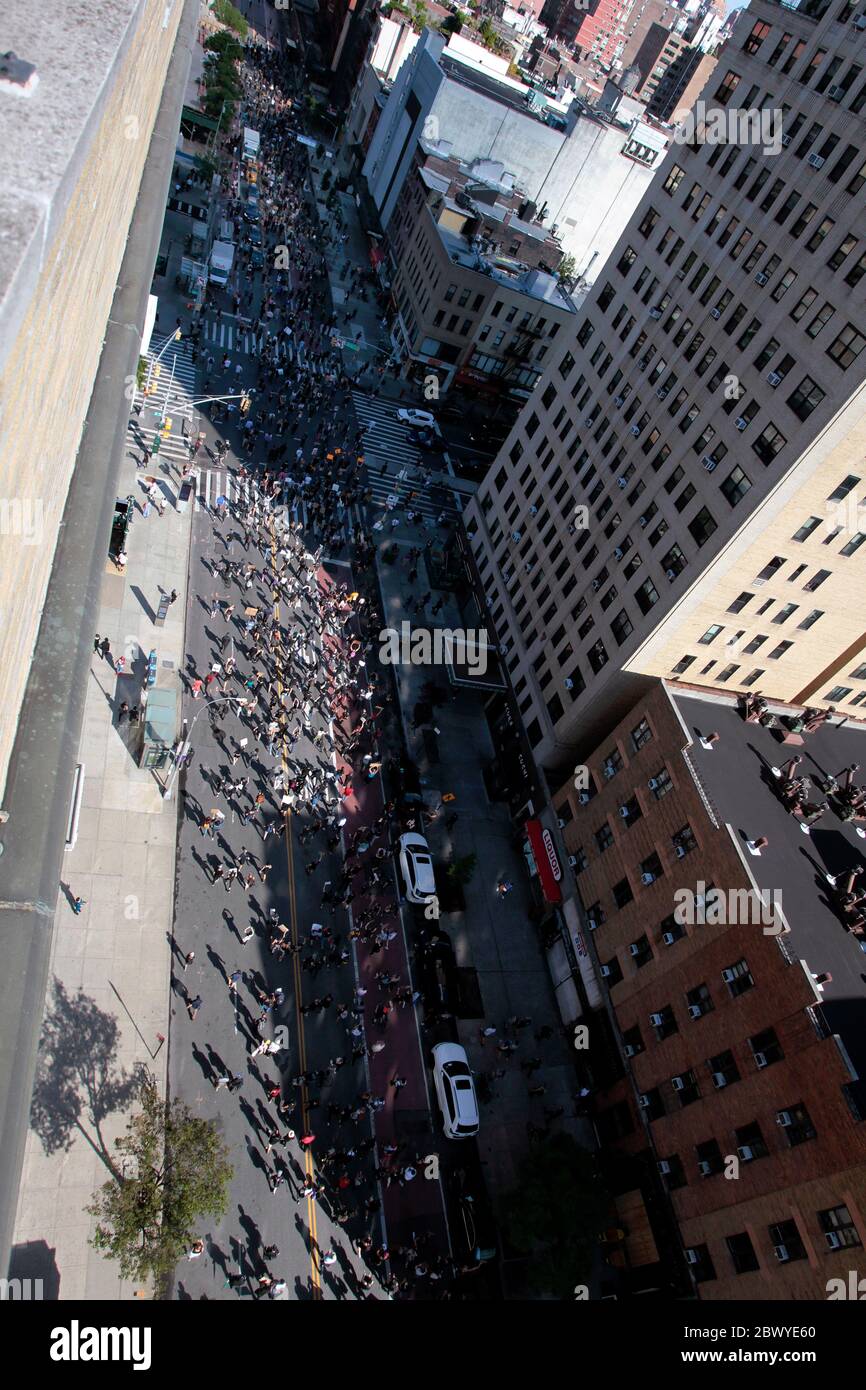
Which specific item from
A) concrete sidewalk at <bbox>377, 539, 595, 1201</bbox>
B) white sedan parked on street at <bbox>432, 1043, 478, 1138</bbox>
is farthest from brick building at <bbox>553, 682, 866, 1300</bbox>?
white sedan parked on street at <bbox>432, 1043, 478, 1138</bbox>

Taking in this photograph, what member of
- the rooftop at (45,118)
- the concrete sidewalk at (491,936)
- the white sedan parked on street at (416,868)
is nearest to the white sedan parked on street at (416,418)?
the concrete sidewalk at (491,936)


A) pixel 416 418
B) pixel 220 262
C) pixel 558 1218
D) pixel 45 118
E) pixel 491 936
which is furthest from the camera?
pixel 416 418

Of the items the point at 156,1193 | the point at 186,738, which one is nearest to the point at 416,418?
the point at 186,738

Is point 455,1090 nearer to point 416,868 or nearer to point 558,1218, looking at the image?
point 558,1218

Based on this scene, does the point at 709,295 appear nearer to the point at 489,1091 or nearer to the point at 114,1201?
the point at 489,1091

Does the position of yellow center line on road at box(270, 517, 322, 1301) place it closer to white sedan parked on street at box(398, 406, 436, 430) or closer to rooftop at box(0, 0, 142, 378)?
rooftop at box(0, 0, 142, 378)

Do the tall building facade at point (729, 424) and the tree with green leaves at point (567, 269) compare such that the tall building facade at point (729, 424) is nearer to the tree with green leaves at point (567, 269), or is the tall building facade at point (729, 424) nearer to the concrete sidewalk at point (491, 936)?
the concrete sidewalk at point (491, 936)
